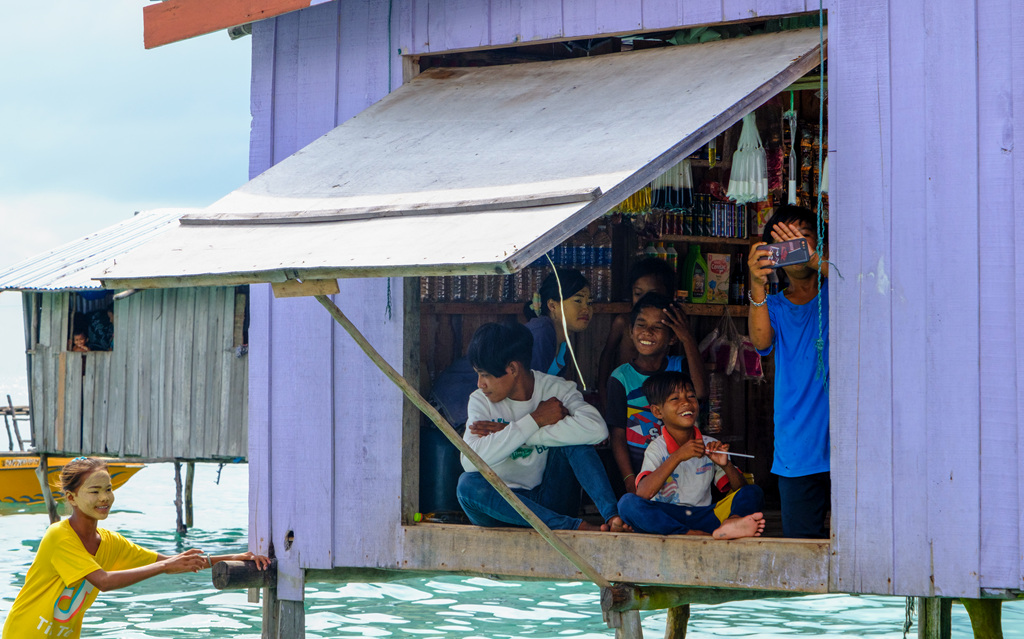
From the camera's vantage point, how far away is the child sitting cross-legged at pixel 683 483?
5078 millimetres

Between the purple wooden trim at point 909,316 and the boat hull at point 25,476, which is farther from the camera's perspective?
the boat hull at point 25,476

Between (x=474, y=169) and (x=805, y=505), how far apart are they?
2.08 metres

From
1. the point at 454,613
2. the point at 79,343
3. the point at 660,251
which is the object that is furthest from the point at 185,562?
the point at 79,343

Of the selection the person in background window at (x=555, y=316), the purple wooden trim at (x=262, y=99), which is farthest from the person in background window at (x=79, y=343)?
the person in background window at (x=555, y=316)

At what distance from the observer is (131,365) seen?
13273 mm

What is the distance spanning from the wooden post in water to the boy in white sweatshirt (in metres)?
3.51

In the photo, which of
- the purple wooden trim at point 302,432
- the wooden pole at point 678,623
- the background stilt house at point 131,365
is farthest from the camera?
the background stilt house at point 131,365

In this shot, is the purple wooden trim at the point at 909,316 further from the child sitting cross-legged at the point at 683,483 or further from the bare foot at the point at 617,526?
the bare foot at the point at 617,526

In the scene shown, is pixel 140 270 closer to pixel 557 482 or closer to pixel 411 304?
pixel 411 304

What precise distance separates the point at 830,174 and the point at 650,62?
1.12 meters

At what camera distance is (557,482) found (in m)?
5.59

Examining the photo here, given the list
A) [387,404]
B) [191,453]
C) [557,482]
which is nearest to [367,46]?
[387,404]

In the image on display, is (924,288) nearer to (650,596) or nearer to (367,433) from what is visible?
(650,596)

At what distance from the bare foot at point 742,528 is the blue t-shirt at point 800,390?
297mm
